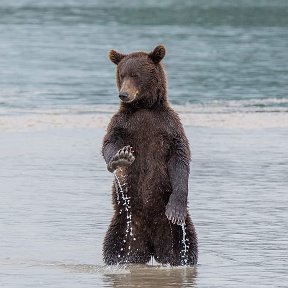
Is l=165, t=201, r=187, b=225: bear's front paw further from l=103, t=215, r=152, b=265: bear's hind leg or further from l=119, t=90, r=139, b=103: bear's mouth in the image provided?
l=119, t=90, r=139, b=103: bear's mouth

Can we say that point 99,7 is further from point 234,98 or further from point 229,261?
point 229,261

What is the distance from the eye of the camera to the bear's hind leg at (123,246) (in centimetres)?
807

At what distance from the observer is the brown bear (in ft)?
26.4

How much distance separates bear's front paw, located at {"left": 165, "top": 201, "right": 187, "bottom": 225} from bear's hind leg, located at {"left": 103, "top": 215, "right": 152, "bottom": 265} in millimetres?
304

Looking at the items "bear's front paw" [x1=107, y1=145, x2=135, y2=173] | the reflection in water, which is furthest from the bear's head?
the reflection in water

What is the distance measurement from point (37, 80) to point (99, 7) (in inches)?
1283

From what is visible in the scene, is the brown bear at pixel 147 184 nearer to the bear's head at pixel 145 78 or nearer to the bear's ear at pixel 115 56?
the bear's head at pixel 145 78

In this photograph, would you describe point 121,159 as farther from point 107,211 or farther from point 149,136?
point 107,211

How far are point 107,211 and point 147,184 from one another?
1.91 meters

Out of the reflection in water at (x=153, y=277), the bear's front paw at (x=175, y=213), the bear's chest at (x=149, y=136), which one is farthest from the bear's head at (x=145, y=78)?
the reflection in water at (x=153, y=277)

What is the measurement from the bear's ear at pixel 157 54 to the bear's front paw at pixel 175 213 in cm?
90

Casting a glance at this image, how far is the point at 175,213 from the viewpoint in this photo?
7.81 m

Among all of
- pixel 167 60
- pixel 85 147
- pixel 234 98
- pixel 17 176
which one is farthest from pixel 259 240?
pixel 167 60

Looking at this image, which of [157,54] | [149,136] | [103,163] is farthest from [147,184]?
[103,163]
